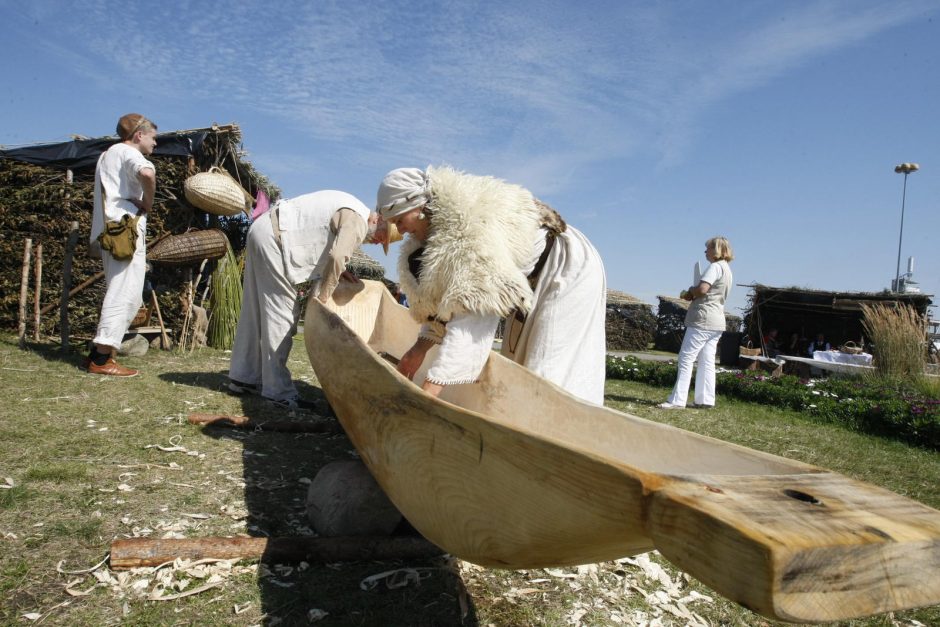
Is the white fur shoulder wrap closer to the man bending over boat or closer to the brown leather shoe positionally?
the man bending over boat

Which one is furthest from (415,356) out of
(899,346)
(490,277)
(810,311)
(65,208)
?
(810,311)

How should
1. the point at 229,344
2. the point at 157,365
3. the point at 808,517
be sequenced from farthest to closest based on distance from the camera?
the point at 229,344, the point at 157,365, the point at 808,517

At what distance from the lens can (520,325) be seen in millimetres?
2652

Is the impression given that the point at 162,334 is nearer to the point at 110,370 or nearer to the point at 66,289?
the point at 66,289

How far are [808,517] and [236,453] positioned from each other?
295 centimetres

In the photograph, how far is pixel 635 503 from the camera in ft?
3.43

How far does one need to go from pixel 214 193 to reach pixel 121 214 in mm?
2787

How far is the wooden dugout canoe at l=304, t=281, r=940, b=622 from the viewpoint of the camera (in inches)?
34.7

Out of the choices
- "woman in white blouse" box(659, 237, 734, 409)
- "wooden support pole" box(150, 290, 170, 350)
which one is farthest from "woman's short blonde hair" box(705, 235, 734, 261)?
"wooden support pole" box(150, 290, 170, 350)

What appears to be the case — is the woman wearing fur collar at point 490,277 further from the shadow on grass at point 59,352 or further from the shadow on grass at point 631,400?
the shadow on grass at point 631,400

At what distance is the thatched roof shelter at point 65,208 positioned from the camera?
23.9 feet

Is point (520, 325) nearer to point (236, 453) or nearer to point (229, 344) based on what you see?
point (236, 453)

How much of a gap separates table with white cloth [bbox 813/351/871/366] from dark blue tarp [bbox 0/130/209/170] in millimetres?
11344

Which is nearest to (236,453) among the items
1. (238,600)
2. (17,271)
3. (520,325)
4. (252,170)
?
(238,600)
